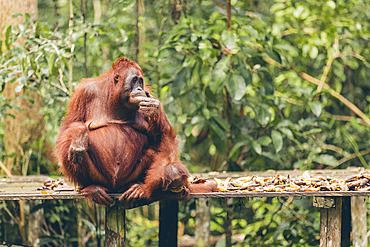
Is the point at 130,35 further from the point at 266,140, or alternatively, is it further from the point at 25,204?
the point at 25,204

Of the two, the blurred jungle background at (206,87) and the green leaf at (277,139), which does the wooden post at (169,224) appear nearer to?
the blurred jungle background at (206,87)

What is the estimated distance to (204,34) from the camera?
4.15m

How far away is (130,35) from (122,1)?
1.07 ft

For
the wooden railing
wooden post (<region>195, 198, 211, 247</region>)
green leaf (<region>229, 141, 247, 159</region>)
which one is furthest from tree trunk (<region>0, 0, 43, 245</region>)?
green leaf (<region>229, 141, 247, 159</region>)

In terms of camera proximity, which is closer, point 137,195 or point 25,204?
point 137,195

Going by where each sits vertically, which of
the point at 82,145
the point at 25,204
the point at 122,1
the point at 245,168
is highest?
the point at 122,1

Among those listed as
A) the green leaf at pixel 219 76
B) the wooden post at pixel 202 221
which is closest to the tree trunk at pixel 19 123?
the wooden post at pixel 202 221

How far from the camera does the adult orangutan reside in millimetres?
2795

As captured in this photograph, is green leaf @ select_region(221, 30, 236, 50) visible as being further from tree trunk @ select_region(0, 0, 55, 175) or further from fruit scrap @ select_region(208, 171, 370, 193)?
tree trunk @ select_region(0, 0, 55, 175)

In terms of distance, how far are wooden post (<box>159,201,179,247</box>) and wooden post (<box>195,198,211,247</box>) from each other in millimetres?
684

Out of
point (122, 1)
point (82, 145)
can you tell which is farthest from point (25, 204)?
point (82, 145)

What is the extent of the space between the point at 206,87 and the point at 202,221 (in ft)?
3.86

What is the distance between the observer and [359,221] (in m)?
3.90

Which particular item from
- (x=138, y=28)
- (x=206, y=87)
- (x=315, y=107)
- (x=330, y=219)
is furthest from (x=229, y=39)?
(x=138, y=28)
